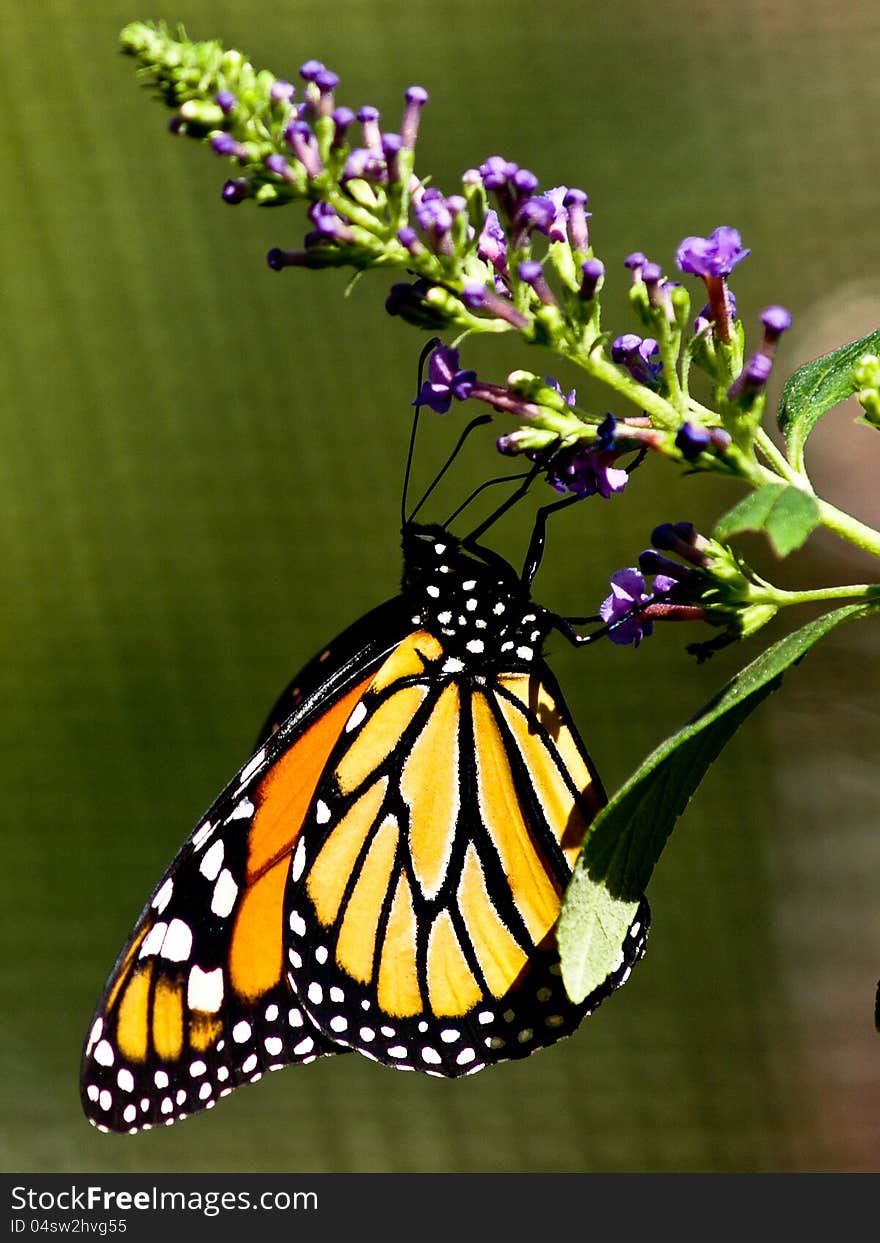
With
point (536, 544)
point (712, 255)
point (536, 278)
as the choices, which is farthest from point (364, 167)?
point (536, 544)

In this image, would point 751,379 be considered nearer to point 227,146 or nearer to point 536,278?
point 536,278

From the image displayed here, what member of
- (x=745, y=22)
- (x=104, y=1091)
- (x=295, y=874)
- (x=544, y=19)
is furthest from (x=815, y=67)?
(x=104, y=1091)

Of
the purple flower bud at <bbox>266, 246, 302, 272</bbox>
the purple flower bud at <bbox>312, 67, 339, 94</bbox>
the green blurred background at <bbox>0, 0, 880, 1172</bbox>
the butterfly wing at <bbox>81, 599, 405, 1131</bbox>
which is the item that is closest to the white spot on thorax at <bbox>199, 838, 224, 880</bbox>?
the butterfly wing at <bbox>81, 599, 405, 1131</bbox>

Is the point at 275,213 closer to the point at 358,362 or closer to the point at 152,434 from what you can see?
the point at 358,362

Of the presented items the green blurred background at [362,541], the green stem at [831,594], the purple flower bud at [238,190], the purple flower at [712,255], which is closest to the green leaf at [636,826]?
the green stem at [831,594]

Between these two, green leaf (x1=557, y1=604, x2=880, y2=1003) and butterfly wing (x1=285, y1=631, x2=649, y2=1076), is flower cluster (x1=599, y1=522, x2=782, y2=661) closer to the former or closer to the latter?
green leaf (x1=557, y1=604, x2=880, y2=1003)
